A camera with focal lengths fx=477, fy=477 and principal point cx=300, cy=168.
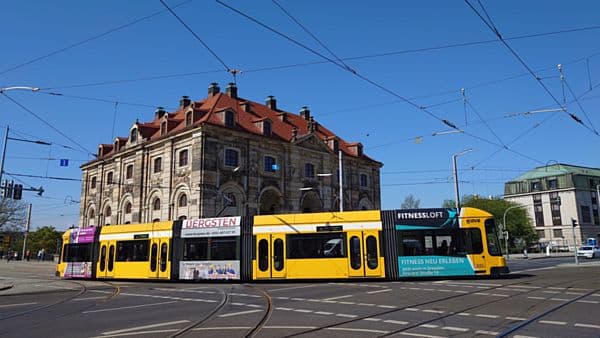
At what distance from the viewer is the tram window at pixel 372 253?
2050 centimetres

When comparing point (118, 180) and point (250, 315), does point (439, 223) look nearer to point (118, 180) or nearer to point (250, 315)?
point (250, 315)

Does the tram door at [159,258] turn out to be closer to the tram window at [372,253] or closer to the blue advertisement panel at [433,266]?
the tram window at [372,253]

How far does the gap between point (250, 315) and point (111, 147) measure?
47465 mm

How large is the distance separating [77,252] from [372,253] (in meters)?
17.8

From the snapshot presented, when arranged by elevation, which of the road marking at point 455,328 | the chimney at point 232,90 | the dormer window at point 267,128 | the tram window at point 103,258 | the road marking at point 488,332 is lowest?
the road marking at point 488,332

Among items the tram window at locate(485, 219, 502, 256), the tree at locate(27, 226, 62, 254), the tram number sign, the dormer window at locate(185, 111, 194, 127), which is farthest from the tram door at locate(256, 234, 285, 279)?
the tree at locate(27, 226, 62, 254)

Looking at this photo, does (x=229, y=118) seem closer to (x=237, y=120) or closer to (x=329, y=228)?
(x=237, y=120)

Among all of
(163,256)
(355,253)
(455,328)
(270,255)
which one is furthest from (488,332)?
(163,256)

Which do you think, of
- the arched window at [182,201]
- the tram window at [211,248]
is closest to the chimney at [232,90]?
the arched window at [182,201]

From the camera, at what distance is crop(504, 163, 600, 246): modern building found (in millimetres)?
86938

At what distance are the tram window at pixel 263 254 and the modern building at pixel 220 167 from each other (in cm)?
1458

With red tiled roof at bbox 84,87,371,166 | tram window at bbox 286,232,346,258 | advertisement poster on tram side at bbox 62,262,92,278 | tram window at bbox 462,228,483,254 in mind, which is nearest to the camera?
tram window at bbox 462,228,483,254

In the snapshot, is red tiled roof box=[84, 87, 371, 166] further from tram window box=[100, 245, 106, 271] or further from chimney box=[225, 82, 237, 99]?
tram window box=[100, 245, 106, 271]

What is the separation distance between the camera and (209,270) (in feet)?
75.3
